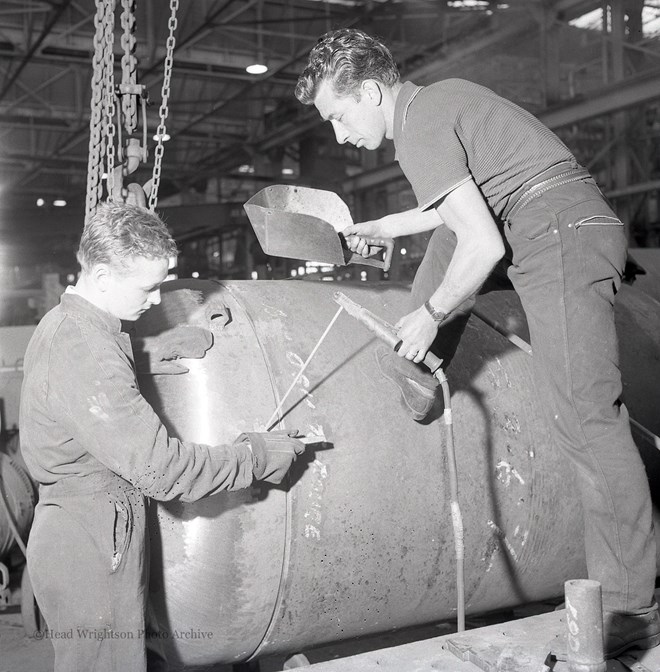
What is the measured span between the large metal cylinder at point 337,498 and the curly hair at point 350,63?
753mm

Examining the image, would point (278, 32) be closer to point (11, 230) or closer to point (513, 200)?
point (11, 230)

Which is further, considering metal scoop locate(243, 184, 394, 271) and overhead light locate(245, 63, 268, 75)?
overhead light locate(245, 63, 268, 75)

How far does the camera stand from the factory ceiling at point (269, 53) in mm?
9516

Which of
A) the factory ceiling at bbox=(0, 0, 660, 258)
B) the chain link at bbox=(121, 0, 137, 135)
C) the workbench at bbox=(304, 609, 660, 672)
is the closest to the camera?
the workbench at bbox=(304, 609, 660, 672)

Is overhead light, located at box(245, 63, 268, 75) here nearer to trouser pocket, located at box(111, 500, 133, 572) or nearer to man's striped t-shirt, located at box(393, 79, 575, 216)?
man's striped t-shirt, located at box(393, 79, 575, 216)

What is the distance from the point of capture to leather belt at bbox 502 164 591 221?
7.07 ft

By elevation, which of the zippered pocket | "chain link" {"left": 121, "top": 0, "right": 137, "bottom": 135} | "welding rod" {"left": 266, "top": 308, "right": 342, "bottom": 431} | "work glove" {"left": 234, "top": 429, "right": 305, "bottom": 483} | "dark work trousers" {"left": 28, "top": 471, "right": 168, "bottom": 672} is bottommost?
"dark work trousers" {"left": 28, "top": 471, "right": 168, "bottom": 672}

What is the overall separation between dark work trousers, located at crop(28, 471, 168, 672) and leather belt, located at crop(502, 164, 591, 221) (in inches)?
54.1

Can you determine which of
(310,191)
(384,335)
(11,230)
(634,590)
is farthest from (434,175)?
(11,230)

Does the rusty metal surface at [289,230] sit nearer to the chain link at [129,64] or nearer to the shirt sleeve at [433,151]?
the shirt sleeve at [433,151]

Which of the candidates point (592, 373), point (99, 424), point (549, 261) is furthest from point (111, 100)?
point (592, 373)

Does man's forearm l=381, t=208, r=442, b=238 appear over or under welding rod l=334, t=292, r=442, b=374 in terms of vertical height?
over

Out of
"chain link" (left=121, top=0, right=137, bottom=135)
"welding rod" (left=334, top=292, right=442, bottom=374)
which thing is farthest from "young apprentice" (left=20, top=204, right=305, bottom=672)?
"chain link" (left=121, top=0, right=137, bottom=135)

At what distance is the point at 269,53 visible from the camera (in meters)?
11.5
